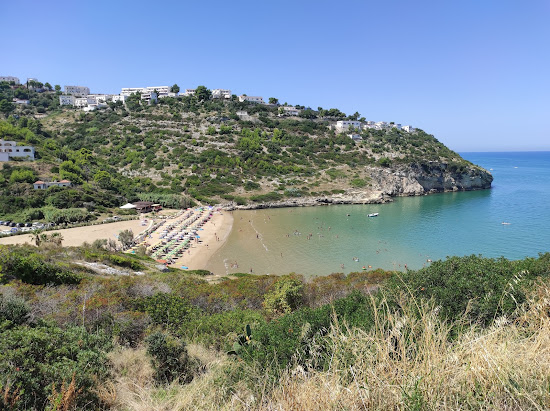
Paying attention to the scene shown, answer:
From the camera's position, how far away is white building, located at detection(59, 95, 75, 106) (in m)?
76.3

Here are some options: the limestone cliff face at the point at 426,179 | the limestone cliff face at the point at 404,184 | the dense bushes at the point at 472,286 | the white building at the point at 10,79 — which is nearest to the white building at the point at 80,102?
the white building at the point at 10,79

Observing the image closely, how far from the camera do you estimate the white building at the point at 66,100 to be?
76.3 m

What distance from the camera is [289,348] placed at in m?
3.70

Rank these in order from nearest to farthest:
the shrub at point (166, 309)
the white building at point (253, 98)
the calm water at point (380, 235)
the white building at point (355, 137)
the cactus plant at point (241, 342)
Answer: the cactus plant at point (241, 342) → the shrub at point (166, 309) → the calm water at point (380, 235) → the white building at point (355, 137) → the white building at point (253, 98)

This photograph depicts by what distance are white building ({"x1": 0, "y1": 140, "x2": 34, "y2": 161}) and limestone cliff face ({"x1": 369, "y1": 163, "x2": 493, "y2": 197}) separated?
4928 centimetres

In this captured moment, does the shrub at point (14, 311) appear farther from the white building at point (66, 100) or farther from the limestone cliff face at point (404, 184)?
the white building at point (66, 100)

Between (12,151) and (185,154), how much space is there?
72.9ft

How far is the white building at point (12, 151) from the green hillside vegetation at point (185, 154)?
1.58 m

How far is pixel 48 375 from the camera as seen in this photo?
10.8ft

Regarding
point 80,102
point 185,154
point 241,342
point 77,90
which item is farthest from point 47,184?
point 77,90

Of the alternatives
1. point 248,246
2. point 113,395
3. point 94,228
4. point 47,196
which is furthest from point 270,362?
point 47,196

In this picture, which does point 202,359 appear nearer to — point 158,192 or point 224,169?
point 158,192

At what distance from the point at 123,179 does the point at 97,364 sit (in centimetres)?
4596

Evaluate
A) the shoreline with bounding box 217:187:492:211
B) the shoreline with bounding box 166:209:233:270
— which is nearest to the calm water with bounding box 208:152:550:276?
the shoreline with bounding box 166:209:233:270
